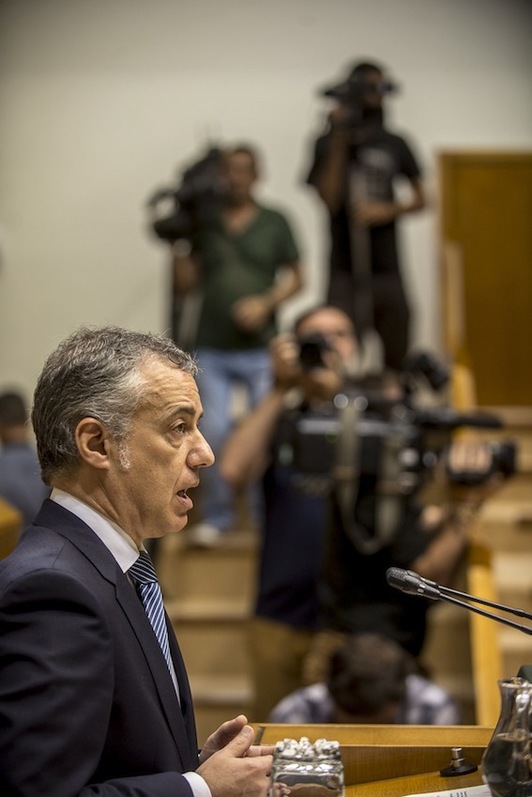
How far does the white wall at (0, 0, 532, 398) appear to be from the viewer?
5.99 metres

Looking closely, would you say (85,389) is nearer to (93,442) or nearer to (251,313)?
(93,442)

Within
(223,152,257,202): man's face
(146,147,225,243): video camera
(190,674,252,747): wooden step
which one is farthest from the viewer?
(223,152,257,202): man's face

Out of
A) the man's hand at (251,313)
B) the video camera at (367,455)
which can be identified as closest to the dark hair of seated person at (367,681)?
the video camera at (367,455)

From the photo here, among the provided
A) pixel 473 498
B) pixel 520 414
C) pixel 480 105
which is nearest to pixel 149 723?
pixel 473 498

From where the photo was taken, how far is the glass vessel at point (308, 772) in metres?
1.06

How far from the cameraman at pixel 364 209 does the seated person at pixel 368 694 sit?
184cm

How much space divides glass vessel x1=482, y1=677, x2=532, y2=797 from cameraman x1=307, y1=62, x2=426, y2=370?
3.17 metres

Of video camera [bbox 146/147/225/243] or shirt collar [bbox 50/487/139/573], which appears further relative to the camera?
video camera [bbox 146/147/225/243]

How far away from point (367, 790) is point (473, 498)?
1.75m

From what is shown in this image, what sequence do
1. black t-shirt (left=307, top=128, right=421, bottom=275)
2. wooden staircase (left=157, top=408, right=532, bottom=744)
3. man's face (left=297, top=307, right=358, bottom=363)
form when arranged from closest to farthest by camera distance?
man's face (left=297, top=307, right=358, bottom=363) < wooden staircase (left=157, top=408, right=532, bottom=744) < black t-shirt (left=307, top=128, right=421, bottom=275)

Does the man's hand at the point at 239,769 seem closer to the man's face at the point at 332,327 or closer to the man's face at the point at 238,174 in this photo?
the man's face at the point at 332,327

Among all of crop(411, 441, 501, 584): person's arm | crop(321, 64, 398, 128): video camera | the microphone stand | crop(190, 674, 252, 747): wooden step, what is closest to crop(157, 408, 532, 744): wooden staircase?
crop(190, 674, 252, 747): wooden step

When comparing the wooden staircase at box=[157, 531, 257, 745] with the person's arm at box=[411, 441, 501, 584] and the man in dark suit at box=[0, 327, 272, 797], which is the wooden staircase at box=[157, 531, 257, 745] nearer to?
the person's arm at box=[411, 441, 501, 584]

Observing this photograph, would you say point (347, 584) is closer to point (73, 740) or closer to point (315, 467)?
point (315, 467)
